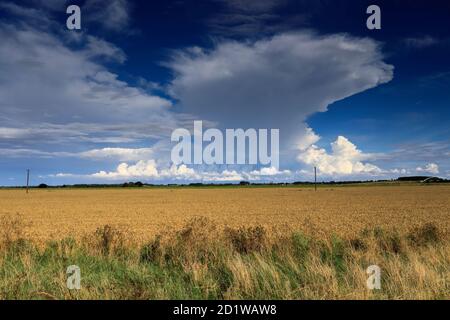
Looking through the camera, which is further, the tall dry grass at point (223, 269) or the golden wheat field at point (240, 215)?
the golden wheat field at point (240, 215)

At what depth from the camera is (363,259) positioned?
385 inches

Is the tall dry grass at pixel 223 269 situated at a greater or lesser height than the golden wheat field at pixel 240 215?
greater

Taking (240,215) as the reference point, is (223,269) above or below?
above

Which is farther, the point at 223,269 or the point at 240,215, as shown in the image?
the point at 240,215

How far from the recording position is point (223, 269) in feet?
28.2

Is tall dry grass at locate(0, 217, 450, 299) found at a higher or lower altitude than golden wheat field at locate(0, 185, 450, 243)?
higher

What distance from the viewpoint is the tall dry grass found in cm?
696

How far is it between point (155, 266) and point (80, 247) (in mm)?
3364

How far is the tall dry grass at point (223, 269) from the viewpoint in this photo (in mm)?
6965

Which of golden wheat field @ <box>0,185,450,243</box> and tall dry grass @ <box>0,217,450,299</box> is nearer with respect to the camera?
tall dry grass @ <box>0,217,450,299</box>
